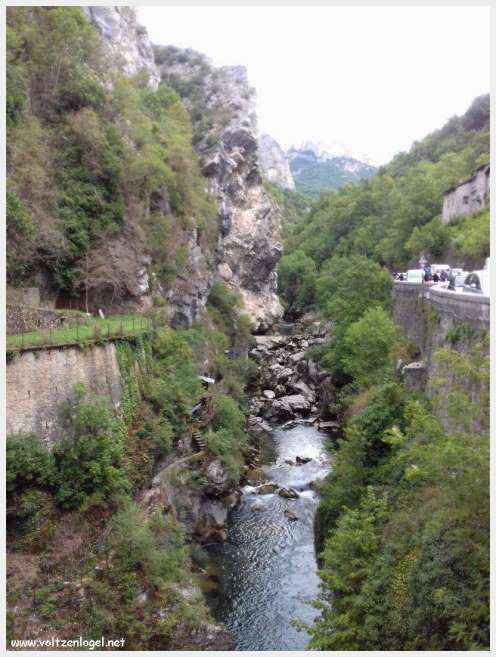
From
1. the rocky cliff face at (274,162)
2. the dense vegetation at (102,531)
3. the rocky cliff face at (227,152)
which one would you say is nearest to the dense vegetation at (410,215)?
the rocky cliff face at (227,152)

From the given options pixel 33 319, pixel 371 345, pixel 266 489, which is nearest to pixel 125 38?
pixel 371 345

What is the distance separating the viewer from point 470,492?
10727mm

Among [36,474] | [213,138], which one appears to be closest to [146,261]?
[36,474]

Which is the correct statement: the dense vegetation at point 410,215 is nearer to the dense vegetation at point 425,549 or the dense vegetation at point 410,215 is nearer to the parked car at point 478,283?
the parked car at point 478,283

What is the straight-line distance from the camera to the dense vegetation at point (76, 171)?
2286 cm

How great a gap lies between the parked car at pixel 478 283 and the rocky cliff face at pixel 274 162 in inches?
5964

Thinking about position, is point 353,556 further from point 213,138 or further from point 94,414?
point 213,138

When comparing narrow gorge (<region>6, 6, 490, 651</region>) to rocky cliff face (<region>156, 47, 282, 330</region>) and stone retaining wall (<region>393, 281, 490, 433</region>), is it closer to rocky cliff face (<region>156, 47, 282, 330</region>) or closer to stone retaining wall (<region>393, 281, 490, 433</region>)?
stone retaining wall (<region>393, 281, 490, 433</region>)

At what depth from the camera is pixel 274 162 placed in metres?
172

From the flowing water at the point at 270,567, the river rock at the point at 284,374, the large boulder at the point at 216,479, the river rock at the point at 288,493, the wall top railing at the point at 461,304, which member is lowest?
the flowing water at the point at 270,567

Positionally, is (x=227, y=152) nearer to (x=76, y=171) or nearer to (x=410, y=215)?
(x=410, y=215)

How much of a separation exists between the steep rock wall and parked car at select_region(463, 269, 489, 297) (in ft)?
50.1

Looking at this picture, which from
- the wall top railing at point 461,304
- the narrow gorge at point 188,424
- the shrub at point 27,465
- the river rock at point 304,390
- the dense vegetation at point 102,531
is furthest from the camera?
the river rock at point 304,390

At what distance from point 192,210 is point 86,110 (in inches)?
500
